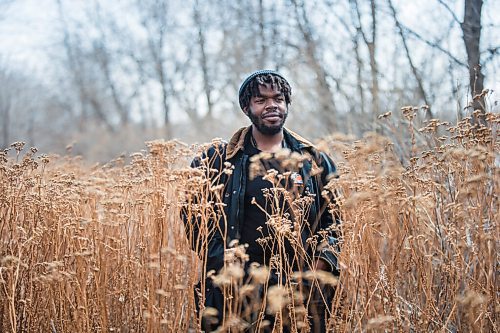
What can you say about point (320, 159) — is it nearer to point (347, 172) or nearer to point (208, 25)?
point (347, 172)

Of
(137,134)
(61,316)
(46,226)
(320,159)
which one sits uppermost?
(137,134)

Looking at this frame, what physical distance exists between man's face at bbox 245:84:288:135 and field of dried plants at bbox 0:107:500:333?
0.52m

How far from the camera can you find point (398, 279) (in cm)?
211

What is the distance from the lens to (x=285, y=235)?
2.13 metres

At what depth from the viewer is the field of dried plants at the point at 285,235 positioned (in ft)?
5.89

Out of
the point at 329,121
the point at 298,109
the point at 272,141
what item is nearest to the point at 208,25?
the point at 298,109

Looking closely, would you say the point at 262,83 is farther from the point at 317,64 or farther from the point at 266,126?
the point at 317,64

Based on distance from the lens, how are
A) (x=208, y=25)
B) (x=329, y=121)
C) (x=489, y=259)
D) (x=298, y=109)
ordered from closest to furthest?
1. (x=489, y=259)
2. (x=329, y=121)
3. (x=298, y=109)
4. (x=208, y=25)

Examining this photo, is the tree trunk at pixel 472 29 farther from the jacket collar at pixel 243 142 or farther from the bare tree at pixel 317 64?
the bare tree at pixel 317 64

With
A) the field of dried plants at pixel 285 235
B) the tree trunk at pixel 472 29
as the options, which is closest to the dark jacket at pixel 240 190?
the field of dried plants at pixel 285 235

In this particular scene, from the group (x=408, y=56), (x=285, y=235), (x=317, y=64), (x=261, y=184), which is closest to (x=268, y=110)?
(x=261, y=184)

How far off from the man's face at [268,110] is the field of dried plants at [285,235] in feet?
1.70

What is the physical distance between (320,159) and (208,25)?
13225mm

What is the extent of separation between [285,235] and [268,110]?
3.01ft
